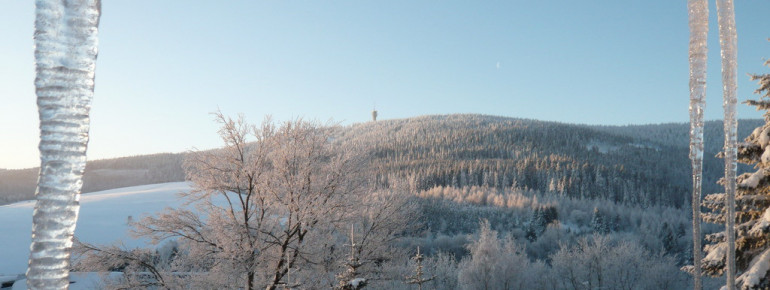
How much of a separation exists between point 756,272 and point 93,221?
315ft

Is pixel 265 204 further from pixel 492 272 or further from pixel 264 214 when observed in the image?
pixel 492 272

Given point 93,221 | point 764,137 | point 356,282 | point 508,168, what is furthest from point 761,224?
point 508,168

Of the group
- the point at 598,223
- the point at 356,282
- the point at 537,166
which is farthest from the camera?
the point at 537,166

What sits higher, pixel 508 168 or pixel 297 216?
pixel 297 216

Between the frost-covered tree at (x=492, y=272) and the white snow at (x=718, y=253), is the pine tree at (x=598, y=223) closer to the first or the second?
the frost-covered tree at (x=492, y=272)

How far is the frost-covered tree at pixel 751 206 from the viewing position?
13219 mm

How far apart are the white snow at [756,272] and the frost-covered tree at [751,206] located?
2cm

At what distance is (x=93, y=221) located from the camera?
8888 centimetres

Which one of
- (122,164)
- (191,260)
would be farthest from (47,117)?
(122,164)

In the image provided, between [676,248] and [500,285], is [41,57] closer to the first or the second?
[500,285]

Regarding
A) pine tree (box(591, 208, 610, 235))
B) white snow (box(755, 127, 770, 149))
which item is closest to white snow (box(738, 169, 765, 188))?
white snow (box(755, 127, 770, 149))

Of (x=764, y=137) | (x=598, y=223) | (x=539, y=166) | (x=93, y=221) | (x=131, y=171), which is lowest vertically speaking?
(x=598, y=223)

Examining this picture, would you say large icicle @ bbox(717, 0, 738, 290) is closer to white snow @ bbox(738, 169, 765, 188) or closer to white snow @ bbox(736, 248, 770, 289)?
white snow @ bbox(736, 248, 770, 289)

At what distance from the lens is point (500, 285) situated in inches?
1927
